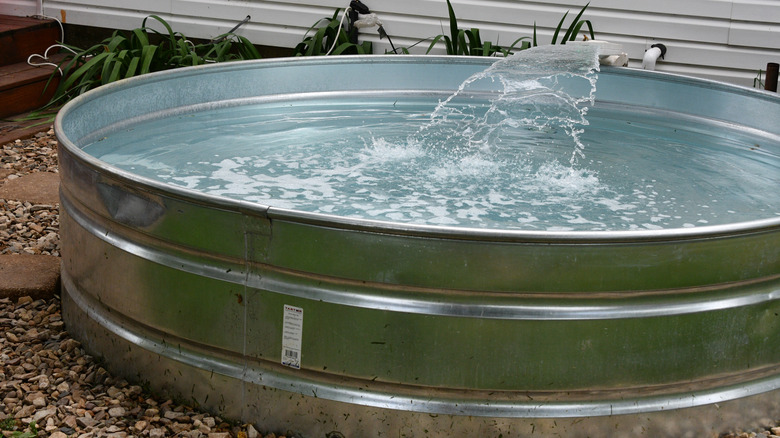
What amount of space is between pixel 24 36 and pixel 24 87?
67 cm

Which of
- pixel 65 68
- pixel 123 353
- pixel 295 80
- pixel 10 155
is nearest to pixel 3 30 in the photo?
pixel 65 68

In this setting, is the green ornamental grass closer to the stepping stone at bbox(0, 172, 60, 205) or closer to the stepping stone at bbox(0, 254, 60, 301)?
the stepping stone at bbox(0, 172, 60, 205)

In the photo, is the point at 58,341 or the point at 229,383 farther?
the point at 58,341

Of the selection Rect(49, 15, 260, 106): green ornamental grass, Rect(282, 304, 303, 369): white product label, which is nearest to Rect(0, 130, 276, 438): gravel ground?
Rect(282, 304, 303, 369): white product label

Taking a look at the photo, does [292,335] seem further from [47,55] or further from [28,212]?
[47,55]

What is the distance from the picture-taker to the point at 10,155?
4.48m

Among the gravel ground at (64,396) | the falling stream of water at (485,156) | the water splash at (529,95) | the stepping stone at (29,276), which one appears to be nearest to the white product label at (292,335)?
the gravel ground at (64,396)

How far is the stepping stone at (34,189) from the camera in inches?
155

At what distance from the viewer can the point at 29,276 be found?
3.11 metres

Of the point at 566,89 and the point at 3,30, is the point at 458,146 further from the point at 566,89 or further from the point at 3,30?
the point at 3,30

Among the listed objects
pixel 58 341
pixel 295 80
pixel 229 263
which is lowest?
pixel 58 341

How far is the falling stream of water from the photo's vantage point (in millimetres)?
3068

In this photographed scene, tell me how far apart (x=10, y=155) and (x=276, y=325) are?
2.91 m

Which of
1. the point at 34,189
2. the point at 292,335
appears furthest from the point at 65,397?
the point at 34,189
